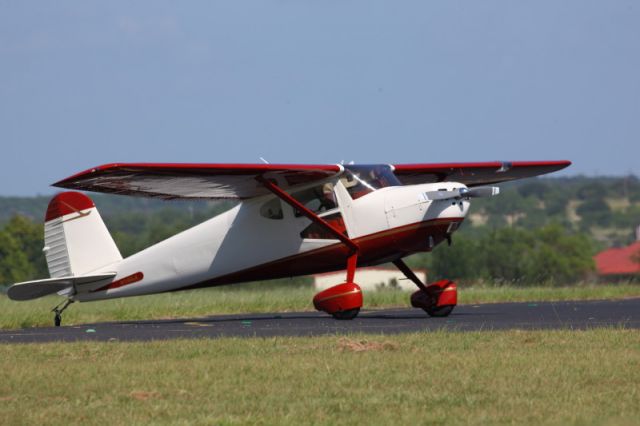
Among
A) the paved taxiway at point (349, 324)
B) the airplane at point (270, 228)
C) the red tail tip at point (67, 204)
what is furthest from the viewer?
the red tail tip at point (67, 204)

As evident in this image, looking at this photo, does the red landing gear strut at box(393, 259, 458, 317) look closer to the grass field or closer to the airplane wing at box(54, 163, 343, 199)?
the airplane wing at box(54, 163, 343, 199)

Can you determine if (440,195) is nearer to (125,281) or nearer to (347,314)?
(347,314)

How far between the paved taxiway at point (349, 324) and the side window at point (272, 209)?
172 cm

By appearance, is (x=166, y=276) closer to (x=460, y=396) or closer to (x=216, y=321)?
(x=216, y=321)

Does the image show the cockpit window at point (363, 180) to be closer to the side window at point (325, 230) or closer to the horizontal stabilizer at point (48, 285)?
the side window at point (325, 230)

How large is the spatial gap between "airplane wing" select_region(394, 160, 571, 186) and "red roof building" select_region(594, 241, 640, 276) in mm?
64819

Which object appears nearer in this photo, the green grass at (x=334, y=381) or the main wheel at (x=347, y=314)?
the green grass at (x=334, y=381)

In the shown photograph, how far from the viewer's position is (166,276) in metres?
19.9

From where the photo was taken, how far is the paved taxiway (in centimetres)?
1562

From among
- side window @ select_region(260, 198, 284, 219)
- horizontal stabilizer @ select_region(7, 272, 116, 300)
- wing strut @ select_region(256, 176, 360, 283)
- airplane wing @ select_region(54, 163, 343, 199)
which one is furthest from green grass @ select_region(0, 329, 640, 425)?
horizontal stabilizer @ select_region(7, 272, 116, 300)

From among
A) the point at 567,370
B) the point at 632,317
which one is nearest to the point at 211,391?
the point at 567,370

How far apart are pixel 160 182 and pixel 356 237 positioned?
319 cm

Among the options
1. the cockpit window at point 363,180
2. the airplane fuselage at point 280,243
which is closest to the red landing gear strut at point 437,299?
the airplane fuselage at point 280,243

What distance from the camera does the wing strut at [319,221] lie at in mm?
18156
